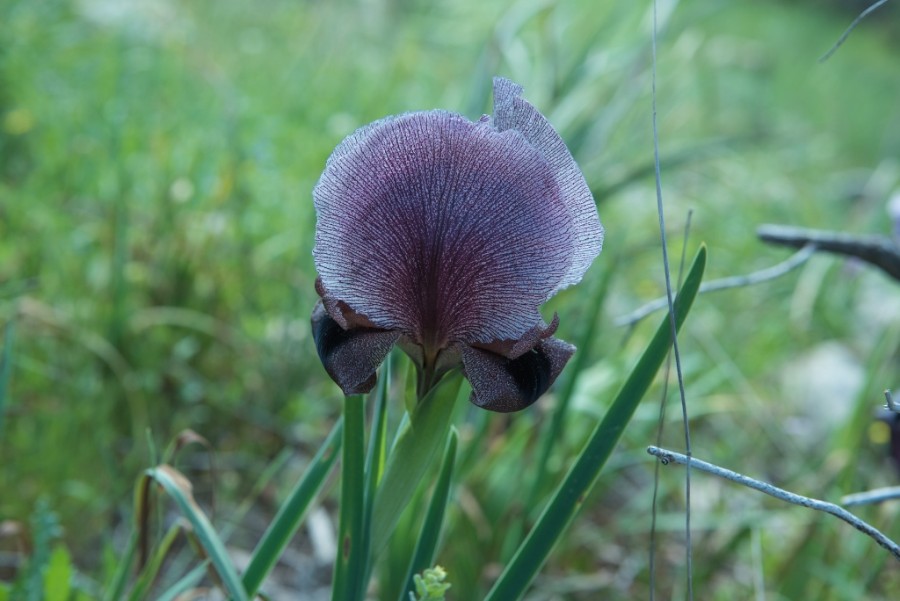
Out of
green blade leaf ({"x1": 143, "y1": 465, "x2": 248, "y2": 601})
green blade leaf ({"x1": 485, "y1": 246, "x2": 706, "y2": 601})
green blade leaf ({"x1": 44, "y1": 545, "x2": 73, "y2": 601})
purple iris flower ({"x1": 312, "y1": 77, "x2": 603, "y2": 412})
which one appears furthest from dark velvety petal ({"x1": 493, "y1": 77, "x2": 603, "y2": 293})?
green blade leaf ({"x1": 44, "y1": 545, "x2": 73, "y2": 601})

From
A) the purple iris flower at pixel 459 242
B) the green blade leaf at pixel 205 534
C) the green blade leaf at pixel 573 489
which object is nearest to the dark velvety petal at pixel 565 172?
the purple iris flower at pixel 459 242

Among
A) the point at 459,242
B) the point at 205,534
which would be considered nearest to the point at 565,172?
the point at 459,242

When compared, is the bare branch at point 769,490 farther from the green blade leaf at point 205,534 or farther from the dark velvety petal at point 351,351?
the green blade leaf at point 205,534

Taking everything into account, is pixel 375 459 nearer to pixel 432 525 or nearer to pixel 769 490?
pixel 432 525

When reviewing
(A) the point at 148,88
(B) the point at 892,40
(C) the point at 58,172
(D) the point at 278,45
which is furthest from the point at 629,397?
(B) the point at 892,40

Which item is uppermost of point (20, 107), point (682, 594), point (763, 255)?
point (20, 107)

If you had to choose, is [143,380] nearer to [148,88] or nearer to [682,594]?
[682,594]
